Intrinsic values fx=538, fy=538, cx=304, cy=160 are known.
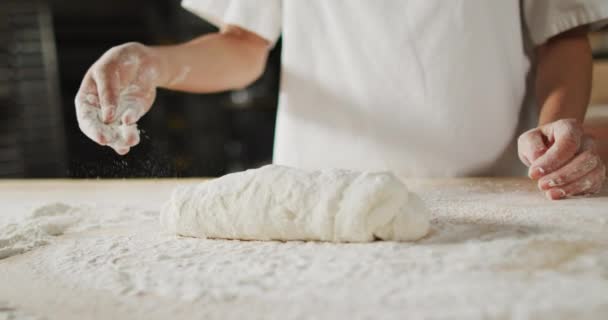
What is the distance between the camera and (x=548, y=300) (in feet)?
2.03

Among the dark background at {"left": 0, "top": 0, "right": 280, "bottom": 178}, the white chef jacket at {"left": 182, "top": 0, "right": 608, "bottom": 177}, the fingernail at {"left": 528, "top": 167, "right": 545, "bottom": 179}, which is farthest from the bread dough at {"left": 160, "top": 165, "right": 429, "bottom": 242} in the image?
the dark background at {"left": 0, "top": 0, "right": 280, "bottom": 178}

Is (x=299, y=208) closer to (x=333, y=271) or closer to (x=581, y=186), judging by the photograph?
(x=333, y=271)

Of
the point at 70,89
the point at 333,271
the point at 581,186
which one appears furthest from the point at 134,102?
the point at 70,89

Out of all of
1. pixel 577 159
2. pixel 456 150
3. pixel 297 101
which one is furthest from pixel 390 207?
pixel 297 101

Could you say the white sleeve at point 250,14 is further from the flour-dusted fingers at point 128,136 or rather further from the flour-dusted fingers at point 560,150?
the flour-dusted fingers at point 560,150

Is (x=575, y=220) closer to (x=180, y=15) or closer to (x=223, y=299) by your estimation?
(x=223, y=299)

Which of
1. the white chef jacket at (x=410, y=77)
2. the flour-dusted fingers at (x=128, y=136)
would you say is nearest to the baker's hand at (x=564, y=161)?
the white chef jacket at (x=410, y=77)

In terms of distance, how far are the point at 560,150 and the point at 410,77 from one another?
491 mm

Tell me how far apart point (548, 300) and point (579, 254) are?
19 cm

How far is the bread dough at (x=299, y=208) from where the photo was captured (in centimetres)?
85

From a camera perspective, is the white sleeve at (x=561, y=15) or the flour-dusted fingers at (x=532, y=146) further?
the white sleeve at (x=561, y=15)

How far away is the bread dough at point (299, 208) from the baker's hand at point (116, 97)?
18 centimetres

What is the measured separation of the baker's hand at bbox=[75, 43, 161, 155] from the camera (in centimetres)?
108

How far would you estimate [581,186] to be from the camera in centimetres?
110
